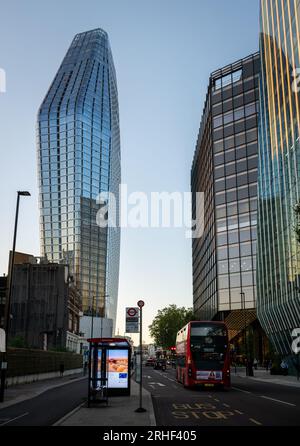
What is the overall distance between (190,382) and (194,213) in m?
86.8

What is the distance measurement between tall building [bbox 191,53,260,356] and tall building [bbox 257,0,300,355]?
1329 cm

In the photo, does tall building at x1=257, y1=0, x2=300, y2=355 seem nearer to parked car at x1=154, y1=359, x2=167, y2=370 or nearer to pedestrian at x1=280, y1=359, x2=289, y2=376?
pedestrian at x1=280, y1=359, x2=289, y2=376

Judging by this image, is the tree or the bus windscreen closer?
the bus windscreen

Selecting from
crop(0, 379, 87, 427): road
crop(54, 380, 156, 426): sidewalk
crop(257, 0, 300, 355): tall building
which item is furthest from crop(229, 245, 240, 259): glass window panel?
crop(54, 380, 156, 426): sidewalk

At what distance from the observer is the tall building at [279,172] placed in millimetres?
44688

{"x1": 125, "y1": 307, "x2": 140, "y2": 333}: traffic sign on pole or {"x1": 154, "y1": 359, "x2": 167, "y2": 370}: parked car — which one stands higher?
{"x1": 125, "y1": 307, "x2": 140, "y2": 333}: traffic sign on pole

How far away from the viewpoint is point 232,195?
78.8 m

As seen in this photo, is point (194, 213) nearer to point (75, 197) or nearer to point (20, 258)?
point (20, 258)

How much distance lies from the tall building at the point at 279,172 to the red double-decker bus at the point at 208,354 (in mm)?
19395

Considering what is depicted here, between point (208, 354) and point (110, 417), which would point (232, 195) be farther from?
point (110, 417)

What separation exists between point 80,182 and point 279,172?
127 m

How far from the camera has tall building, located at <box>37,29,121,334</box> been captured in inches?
6594

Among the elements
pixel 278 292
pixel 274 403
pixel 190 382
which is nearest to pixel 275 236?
pixel 278 292
